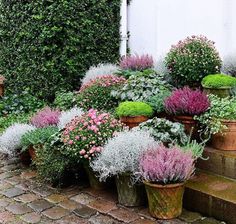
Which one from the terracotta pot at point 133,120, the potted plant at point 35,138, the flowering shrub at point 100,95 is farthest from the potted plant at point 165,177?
the flowering shrub at point 100,95

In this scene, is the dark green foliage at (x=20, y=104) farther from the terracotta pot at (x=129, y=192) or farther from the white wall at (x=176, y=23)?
the terracotta pot at (x=129, y=192)

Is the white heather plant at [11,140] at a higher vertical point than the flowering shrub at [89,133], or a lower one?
lower

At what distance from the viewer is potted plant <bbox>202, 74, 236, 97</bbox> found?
5211mm

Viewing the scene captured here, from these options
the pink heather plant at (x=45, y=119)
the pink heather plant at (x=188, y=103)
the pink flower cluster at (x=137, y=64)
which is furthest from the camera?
the pink flower cluster at (x=137, y=64)

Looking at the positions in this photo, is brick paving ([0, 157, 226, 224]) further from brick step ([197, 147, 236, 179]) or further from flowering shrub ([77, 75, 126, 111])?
flowering shrub ([77, 75, 126, 111])

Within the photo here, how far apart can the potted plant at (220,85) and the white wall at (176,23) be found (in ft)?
4.55

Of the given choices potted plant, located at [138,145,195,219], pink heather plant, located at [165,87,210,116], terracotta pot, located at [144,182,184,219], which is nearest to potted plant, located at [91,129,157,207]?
potted plant, located at [138,145,195,219]

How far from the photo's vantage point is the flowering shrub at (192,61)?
5.84m

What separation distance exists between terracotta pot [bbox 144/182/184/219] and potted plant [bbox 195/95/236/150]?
85 centimetres

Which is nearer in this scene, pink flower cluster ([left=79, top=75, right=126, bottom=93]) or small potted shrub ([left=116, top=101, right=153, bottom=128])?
small potted shrub ([left=116, top=101, right=153, bottom=128])

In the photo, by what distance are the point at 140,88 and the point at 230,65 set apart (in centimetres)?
132

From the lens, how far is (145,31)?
765 cm

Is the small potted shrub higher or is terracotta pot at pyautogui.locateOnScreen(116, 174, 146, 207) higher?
the small potted shrub

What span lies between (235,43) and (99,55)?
2440mm
